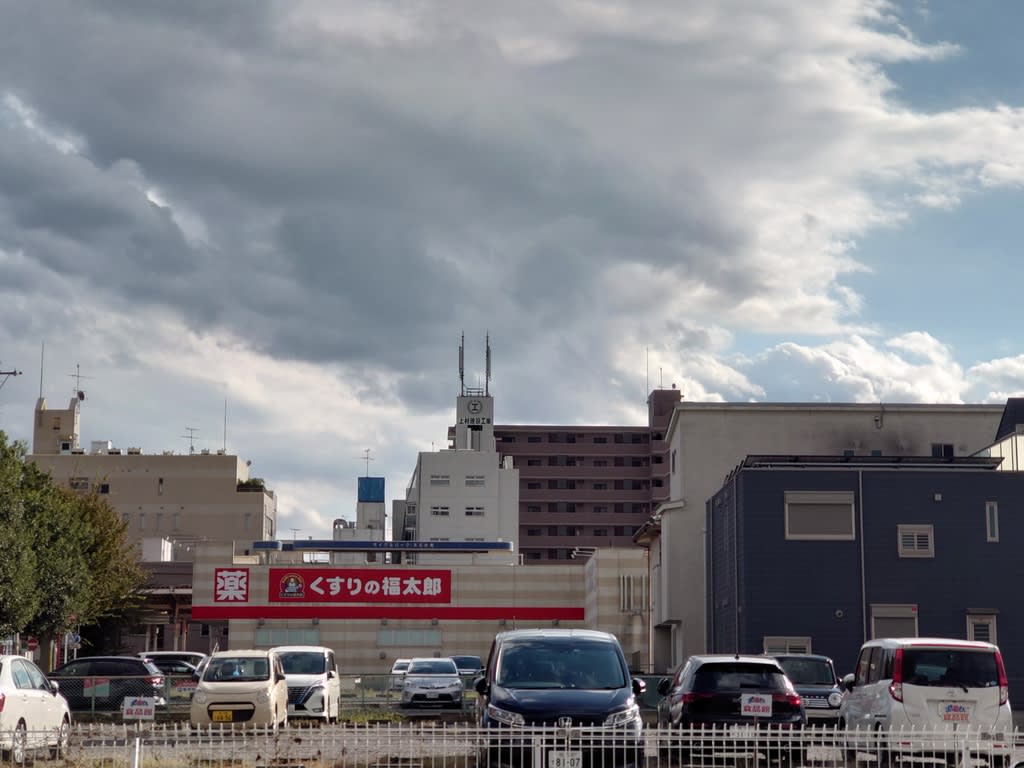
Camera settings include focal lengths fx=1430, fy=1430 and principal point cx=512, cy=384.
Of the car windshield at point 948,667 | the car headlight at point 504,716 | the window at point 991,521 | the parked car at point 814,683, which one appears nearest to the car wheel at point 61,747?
the car headlight at point 504,716

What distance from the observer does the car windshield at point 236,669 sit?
28.9 meters

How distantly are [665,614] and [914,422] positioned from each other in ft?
50.9

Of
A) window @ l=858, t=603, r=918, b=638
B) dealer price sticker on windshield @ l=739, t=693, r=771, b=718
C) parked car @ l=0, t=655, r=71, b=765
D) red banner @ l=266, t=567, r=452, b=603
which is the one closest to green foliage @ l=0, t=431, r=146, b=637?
red banner @ l=266, t=567, r=452, b=603

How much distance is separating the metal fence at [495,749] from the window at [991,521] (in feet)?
116

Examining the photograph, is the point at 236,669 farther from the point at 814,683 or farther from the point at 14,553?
the point at 14,553

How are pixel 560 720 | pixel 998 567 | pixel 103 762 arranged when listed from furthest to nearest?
pixel 998 567, pixel 560 720, pixel 103 762

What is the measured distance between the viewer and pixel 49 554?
59.3 metres

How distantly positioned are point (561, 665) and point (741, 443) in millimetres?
49179

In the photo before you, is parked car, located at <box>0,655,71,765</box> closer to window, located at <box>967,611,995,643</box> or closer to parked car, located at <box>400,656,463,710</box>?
parked car, located at <box>400,656,463,710</box>

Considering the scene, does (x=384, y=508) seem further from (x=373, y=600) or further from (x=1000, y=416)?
(x=1000, y=416)

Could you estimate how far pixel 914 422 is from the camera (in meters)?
70.3

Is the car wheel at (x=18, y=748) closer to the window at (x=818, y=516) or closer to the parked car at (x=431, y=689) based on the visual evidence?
the parked car at (x=431, y=689)

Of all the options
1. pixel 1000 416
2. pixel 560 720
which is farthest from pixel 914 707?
pixel 1000 416

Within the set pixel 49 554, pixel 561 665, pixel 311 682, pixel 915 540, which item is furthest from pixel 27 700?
pixel 49 554
